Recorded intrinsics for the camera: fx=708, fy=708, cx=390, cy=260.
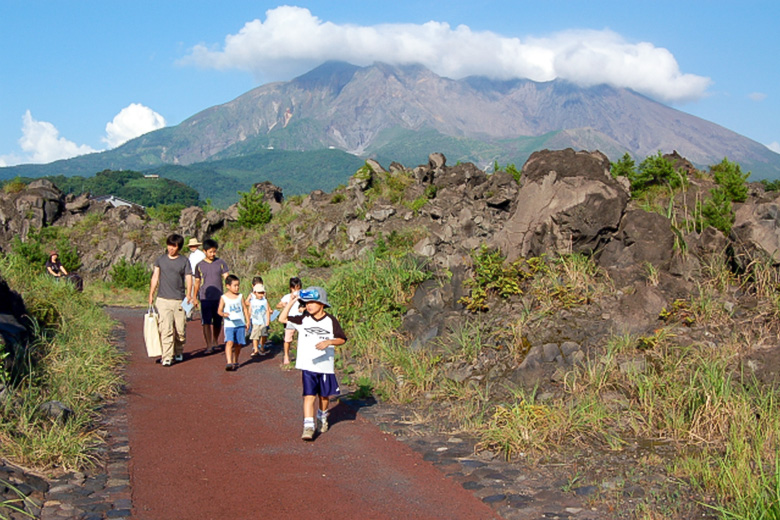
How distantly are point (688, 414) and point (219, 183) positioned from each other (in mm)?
201159

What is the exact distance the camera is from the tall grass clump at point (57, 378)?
5.48 metres

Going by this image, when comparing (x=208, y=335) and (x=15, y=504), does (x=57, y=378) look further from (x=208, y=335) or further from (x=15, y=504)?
(x=208, y=335)

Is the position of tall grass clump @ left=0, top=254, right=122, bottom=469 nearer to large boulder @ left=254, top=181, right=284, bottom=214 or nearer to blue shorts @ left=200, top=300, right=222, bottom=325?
blue shorts @ left=200, top=300, right=222, bottom=325

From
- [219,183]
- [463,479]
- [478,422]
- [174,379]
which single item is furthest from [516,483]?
[219,183]

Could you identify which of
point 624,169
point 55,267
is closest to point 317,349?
point 55,267

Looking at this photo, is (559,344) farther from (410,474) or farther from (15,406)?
(15,406)

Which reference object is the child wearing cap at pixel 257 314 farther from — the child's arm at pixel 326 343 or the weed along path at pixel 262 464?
the child's arm at pixel 326 343

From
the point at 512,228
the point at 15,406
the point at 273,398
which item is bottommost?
the point at 273,398

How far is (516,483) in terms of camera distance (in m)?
5.41

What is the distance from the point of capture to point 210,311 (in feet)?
34.6

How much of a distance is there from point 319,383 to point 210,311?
163 inches

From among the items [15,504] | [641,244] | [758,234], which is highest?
[758,234]

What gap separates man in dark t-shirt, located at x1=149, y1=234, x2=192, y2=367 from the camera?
9.57 meters

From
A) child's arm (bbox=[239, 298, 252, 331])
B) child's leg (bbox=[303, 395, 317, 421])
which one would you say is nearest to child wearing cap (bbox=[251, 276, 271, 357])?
child's arm (bbox=[239, 298, 252, 331])
